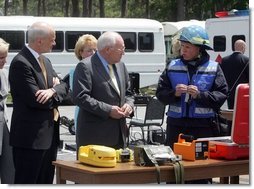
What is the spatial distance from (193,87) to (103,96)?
0.71 m

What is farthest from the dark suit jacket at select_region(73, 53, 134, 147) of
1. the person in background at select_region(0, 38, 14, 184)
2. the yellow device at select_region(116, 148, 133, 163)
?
the person in background at select_region(0, 38, 14, 184)

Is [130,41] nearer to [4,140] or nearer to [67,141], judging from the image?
[67,141]

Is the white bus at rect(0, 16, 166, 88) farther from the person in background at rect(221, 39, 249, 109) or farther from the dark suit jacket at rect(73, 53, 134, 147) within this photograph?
the dark suit jacket at rect(73, 53, 134, 147)

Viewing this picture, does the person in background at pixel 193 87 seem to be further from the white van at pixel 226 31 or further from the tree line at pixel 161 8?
the tree line at pixel 161 8

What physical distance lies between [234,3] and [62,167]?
85.8 feet

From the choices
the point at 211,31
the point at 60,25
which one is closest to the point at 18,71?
the point at 211,31

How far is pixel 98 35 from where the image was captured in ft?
70.9

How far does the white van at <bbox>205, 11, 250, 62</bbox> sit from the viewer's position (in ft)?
59.3

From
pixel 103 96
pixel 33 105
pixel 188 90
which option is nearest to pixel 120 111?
pixel 103 96

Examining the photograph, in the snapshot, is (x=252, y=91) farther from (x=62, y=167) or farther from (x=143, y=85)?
(x=143, y=85)

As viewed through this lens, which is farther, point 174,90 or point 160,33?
point 160,33

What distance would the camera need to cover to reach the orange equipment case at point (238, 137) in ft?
13.8

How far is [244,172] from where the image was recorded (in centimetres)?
451

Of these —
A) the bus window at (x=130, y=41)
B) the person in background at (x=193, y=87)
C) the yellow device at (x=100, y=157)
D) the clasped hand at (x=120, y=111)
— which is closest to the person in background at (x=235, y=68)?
the person in background at (x=193, y=87)
